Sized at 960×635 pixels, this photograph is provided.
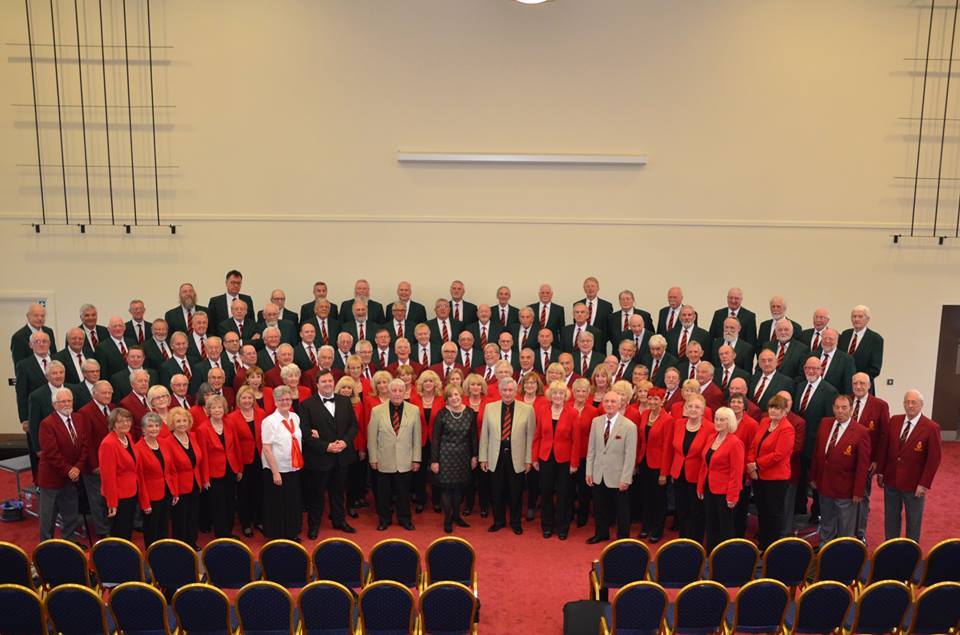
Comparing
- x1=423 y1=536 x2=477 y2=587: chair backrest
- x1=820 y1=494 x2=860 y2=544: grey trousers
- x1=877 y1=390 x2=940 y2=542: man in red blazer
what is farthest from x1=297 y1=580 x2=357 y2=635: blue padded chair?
x1=877 y1=390 x2=940 y2=542: man in red blazer

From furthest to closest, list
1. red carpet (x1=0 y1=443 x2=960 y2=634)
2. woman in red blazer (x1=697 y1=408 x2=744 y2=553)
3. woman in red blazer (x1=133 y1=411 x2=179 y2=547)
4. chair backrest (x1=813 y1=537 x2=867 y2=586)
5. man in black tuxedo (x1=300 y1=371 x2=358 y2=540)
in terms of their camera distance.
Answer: man in black tuxedo (x1=300 y1=371 x2=358 y2=540) → woman in red blazer (x1=697 y1=408 x2=744 y2=553) → woman in red blazer (x1=133 y1=411 x2=179 y2=547) → red carpet (x1=0 y1=443 x2=960 y2=634) → chair backrest (x1=813 y1=537 x2=867 y2=586)

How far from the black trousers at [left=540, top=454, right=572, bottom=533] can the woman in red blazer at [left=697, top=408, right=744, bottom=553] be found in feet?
4.18

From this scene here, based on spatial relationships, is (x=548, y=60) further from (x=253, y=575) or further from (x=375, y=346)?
(x=253, y=575)

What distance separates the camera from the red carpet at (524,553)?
6.23 m

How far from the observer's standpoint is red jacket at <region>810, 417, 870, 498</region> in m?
6.78

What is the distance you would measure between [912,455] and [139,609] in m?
6.25

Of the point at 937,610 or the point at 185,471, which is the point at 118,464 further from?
the point at 937,610

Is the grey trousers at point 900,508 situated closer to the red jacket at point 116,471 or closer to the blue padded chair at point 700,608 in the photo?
the blue padded chair at point 700,608

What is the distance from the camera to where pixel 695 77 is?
35.2ft

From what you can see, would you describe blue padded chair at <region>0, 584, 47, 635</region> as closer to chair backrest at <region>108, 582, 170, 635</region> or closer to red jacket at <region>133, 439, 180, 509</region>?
chair backrest at <region>108, 582, 170, 635</region>


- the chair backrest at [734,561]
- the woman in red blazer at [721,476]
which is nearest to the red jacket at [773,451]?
the woman in red blazer at [721,476]

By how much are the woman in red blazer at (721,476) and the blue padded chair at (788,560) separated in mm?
981

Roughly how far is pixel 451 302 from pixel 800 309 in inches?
196

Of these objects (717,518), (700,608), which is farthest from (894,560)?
(700,608)
